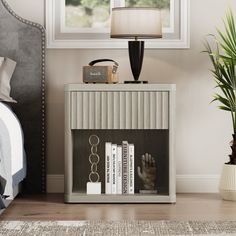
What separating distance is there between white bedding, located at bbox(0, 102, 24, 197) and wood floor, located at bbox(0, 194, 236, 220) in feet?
0.84

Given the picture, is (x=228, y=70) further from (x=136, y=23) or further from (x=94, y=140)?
(x=94, y=140)

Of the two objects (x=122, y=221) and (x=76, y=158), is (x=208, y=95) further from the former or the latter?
(x=122, y=221)

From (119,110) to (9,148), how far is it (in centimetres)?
90

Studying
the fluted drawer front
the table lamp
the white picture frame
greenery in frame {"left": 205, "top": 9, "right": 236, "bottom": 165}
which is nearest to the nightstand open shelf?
the fluted drawer front

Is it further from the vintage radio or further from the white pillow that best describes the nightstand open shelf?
the white pillow

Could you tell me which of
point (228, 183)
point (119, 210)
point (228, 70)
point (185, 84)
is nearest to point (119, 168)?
point (119, 210)

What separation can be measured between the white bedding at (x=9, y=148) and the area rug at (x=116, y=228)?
0.80 ft

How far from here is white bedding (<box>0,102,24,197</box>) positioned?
3.75m

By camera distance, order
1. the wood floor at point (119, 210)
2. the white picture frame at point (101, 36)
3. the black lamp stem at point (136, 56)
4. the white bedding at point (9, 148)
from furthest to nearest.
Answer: the white picture frame at point (101, 36)
the black lamp stem at point (136, 56)
the wood floor at point (119, 210)
the white bedding at point (9, 148)

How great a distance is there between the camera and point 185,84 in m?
4.96

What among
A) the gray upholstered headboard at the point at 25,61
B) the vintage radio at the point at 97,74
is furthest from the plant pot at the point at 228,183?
the gray upholstered headboard at the point at 25,61

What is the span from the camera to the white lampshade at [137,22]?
4.45m

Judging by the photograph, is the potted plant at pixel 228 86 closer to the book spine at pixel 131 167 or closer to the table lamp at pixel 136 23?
the table lamp at pixel 136 23

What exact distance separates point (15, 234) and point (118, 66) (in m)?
1.83
